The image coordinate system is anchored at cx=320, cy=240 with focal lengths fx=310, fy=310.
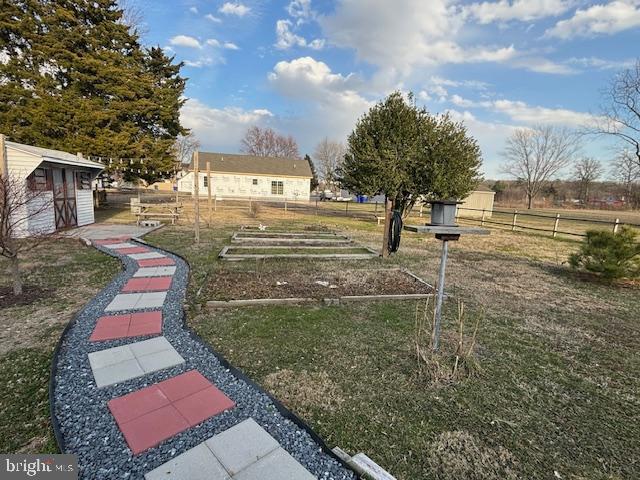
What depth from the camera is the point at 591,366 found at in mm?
3299

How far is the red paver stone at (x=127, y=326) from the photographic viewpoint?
3.46m

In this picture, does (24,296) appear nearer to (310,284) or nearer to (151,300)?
(151,300)

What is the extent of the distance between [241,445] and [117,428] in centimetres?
87

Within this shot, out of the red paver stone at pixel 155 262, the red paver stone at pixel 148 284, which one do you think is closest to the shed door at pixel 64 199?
the red paver stone at pixel 155 262

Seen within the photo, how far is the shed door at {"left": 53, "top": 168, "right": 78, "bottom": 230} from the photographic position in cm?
1047

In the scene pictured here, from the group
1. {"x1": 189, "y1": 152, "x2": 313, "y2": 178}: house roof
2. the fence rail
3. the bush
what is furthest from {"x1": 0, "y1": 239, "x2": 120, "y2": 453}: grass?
{"x1": 189, "y1": 152, "x2": 313, "y2": 178}: house roof

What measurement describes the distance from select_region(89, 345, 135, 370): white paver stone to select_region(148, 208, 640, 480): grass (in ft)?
2.47

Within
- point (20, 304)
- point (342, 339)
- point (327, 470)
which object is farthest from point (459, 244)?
point (20, 304)

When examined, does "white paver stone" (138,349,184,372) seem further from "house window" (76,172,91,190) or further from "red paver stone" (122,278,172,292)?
"house window" (76,172,91,190)

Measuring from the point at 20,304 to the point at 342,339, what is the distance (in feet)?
14.5

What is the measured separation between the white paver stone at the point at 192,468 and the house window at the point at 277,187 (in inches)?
1409

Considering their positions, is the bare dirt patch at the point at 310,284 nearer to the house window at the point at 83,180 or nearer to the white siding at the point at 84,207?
the white siding at the point at 84,207

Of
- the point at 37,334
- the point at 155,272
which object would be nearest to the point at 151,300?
the point at 37,334

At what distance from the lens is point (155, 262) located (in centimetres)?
666
